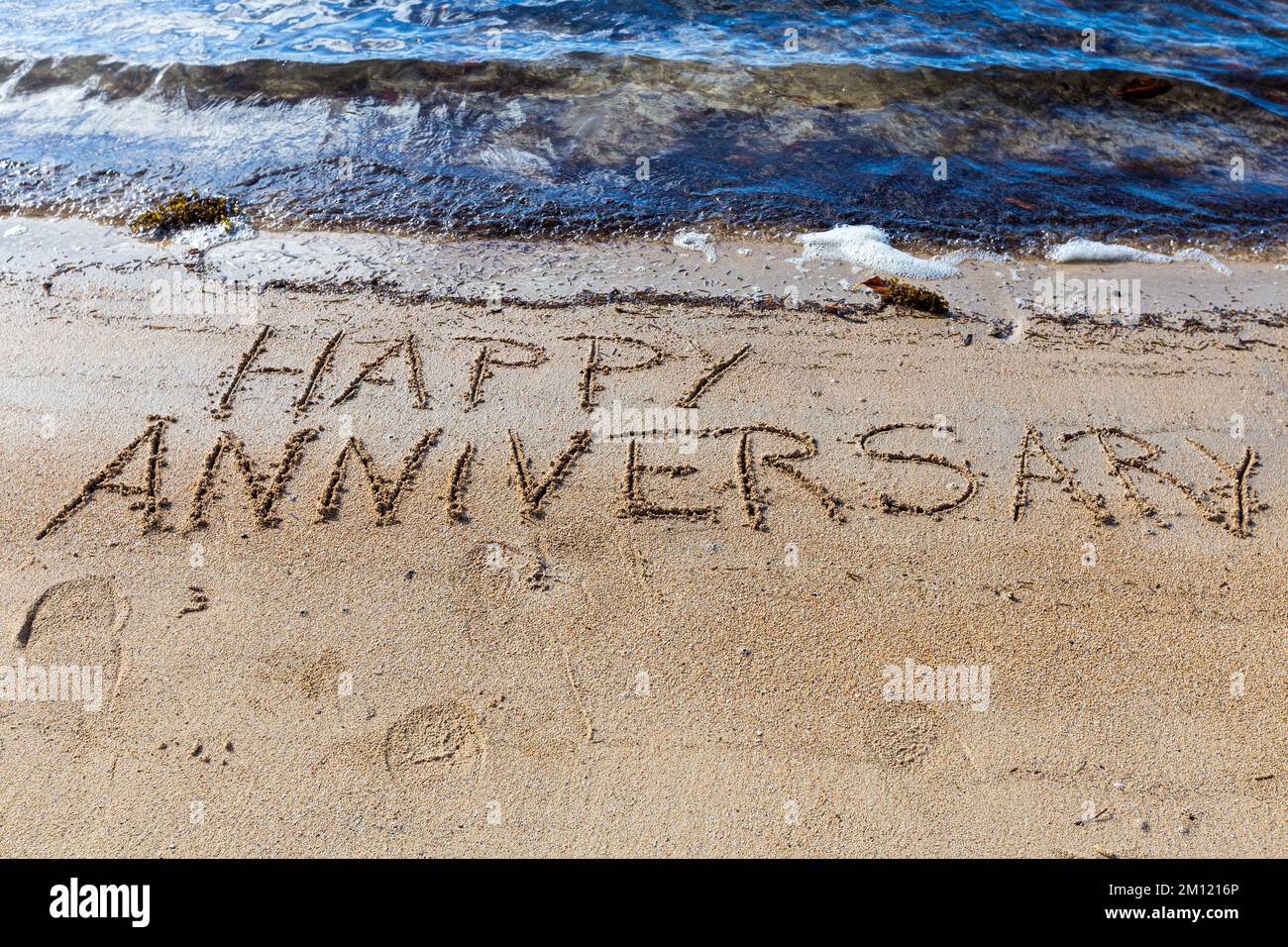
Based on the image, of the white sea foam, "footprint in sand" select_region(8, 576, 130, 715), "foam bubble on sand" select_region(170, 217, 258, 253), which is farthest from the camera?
the white sea foam

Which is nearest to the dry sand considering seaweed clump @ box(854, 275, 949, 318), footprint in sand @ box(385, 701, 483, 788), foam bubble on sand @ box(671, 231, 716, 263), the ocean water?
footprint in sand @ box(385, 701, 483, 788)

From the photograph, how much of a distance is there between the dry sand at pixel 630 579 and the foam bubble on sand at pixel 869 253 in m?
0.71

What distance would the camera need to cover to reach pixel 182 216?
6.55m

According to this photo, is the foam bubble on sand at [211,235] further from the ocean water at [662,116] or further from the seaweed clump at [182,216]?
the ocean water at [662,116]

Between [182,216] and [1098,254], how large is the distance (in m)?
6.87

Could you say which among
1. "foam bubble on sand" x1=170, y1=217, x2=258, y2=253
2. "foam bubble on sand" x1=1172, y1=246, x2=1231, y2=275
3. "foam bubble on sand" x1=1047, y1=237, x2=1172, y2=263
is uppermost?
"foam bubble on sand" x1=170, y1=217, x2=258, y2=253

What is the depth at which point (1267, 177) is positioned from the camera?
8250mm

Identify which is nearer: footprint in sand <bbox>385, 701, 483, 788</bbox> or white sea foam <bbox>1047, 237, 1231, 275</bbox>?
footprint in sand <bbox>385, 701, 483, 788</bbox>

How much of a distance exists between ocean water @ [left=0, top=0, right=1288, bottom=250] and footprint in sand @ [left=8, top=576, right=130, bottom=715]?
3.82 meters

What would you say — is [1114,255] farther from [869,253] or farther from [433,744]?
[433,744]

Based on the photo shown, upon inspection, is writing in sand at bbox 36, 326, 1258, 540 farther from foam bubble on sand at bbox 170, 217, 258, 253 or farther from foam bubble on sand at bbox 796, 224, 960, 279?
foam bubble on sand at bbox 796, 224, 960, 279

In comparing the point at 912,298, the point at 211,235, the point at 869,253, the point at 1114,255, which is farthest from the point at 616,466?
the point at 1114,255

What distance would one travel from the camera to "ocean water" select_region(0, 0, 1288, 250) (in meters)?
7.20
